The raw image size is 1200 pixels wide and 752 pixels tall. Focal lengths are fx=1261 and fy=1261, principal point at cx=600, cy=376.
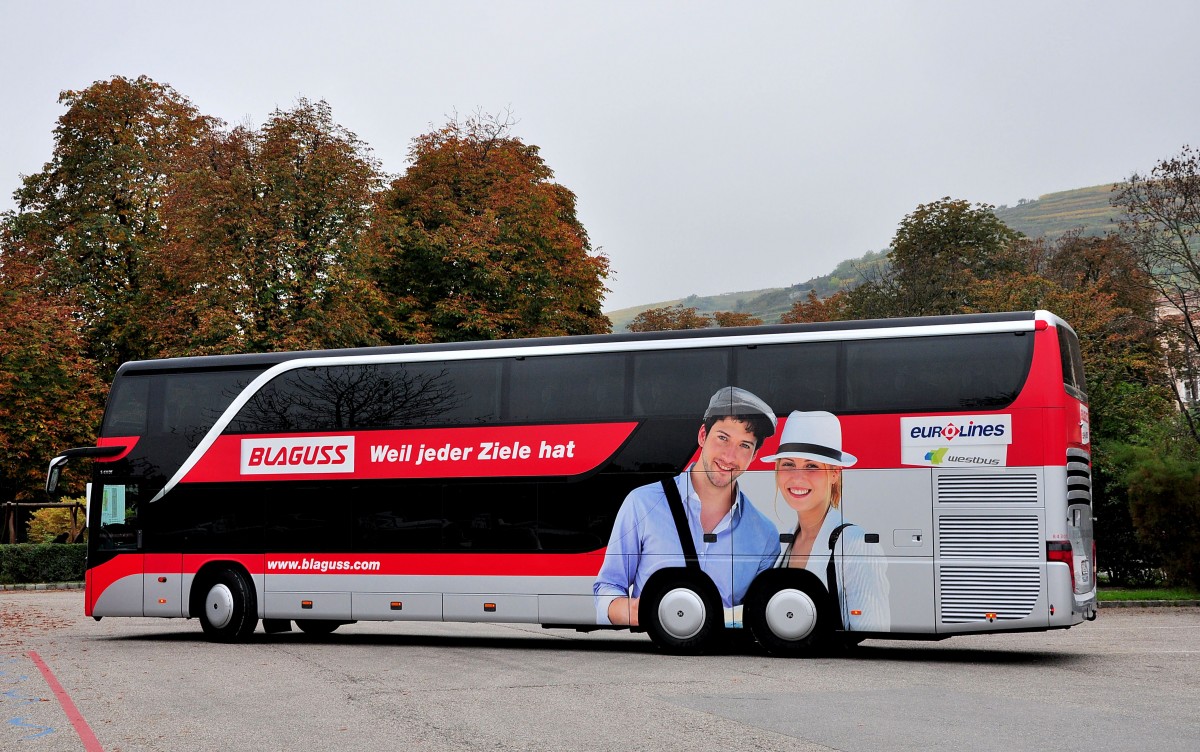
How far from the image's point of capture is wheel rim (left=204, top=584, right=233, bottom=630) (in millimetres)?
18562

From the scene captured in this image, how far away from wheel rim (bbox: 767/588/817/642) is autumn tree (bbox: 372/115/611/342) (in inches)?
940

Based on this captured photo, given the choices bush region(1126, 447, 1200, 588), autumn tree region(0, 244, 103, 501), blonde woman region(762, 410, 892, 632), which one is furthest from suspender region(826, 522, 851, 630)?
autumn tree region(0, 244, 103, 501)

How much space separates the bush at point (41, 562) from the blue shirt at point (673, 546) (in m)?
27.0

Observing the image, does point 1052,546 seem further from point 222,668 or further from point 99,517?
point 99,517

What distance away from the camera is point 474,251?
39969 millimetres

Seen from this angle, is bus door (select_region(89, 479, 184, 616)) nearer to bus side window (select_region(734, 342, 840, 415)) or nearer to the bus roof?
the bus roof

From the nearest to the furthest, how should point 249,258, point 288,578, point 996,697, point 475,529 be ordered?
point 996,697 → point 475,529 → point 288,578 → point 249,258

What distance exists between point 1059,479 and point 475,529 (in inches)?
298

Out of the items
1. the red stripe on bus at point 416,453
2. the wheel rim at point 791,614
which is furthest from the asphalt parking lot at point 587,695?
the red stripe on bus at point 416,453

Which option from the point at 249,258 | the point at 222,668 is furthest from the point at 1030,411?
the point at 249,258

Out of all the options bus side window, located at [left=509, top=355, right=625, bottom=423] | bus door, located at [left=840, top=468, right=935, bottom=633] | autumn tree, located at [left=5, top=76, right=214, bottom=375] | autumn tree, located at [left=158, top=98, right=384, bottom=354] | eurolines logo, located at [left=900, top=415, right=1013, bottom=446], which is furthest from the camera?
autumn tree, located at [left=5, top=76, right=214, bottom=375]

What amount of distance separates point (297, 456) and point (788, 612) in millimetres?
7426

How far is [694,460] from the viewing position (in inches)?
635

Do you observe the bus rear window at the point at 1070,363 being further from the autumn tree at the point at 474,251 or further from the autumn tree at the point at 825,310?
the autumn tree at the point at 825,310
